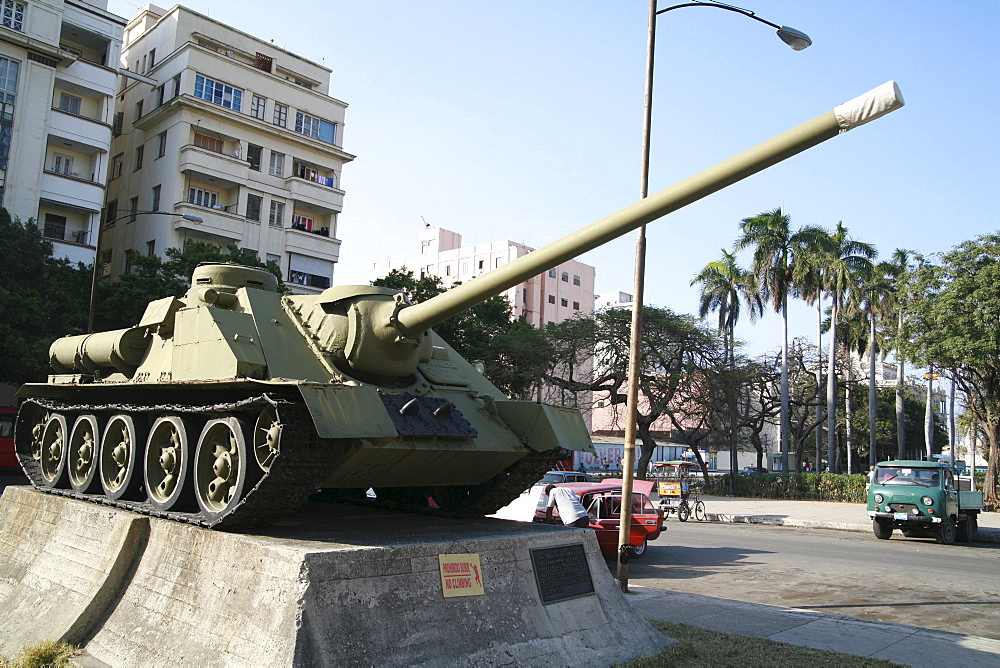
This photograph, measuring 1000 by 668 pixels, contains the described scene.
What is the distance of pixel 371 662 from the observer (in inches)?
201

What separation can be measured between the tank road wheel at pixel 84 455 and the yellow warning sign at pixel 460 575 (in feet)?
15.1

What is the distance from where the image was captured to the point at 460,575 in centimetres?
591

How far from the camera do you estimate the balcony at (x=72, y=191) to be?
30.7 metres

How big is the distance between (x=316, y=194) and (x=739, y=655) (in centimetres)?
3519

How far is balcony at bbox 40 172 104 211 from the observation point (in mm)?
30688

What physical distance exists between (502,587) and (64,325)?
76.7ft

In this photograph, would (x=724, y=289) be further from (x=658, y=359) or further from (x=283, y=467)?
(x=283, y=467)

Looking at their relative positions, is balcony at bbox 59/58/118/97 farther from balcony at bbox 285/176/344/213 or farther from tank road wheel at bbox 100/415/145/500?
tank road wheel at bbox 100/415/145/500

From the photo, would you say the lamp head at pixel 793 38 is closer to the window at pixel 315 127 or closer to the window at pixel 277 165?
the window at pixel 277 165

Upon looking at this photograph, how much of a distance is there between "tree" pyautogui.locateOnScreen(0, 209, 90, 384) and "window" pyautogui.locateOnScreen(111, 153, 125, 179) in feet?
37.7

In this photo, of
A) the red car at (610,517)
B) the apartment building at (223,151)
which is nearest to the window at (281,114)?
the apartment building at (223,151)

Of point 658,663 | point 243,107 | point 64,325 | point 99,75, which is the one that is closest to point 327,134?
point 243,107

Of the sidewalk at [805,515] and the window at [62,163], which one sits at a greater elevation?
the window at [62,163]

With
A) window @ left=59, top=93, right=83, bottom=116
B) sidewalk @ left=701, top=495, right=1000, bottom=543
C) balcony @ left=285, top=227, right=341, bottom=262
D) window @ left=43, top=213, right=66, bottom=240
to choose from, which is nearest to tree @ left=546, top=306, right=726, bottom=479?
sidewalk @ left=701, top=495, right=1000, bottom=543
